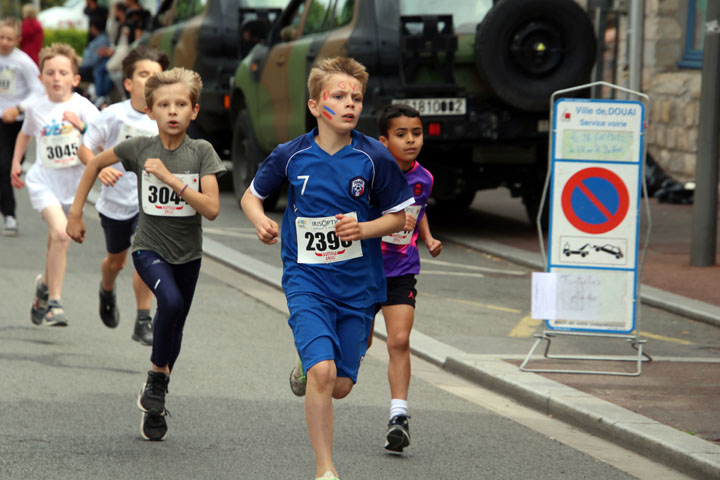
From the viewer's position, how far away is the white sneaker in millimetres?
12980

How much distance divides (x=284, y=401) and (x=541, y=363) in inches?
69.5

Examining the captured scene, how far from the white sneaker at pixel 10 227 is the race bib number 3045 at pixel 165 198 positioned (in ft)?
23.8

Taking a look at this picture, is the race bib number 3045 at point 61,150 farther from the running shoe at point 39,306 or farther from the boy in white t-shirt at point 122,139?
the boy in white t-shirt at point 122,139

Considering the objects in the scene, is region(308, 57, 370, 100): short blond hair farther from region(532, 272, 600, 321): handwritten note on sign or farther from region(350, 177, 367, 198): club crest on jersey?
region(532, 272, 600, 321): handwritten note on sign

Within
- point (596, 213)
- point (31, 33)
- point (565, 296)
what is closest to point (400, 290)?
point (565, 296)

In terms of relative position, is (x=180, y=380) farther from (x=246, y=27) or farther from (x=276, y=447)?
(x=246, y=27)

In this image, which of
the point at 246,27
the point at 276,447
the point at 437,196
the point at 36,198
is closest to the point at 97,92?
the point at 246,27

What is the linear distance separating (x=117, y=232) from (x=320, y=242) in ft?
10.3

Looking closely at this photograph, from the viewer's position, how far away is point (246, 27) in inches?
629

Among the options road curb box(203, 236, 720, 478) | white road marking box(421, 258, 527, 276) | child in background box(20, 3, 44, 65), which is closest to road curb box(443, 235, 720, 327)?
white road marking box(421, 258, 527, 276)

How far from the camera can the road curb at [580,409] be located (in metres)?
5.71

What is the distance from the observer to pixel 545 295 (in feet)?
25.6

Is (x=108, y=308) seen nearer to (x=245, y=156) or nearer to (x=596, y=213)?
(x=596, y=213)

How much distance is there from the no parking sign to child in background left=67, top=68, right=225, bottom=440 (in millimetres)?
2591
